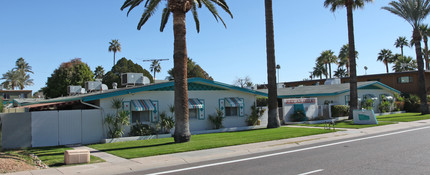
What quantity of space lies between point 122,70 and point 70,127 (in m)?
38.6

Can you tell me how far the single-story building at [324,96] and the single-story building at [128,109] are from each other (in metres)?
3.42

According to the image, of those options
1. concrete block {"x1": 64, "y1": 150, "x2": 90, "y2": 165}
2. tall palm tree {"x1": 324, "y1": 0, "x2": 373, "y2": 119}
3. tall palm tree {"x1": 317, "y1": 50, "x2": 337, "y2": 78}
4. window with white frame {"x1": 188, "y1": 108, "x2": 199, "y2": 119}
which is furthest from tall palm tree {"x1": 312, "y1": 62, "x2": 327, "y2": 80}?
concrete block {"x1": 64, "y1": 150, "x2": 90, "y2": 165}

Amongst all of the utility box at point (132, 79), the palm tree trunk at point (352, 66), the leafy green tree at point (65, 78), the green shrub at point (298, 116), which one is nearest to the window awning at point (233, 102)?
the green shrub at point (298, 116)

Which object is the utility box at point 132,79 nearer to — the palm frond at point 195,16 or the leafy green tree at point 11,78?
the palm frond at point 195,16

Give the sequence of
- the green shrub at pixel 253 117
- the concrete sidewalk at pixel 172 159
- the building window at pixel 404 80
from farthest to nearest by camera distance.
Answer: the building window at pixel 404 80
the green shrub at pixel 253 117
the concrete sidewalk at pixel 172 159

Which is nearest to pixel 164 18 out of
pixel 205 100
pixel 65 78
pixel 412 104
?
pixel 205 100

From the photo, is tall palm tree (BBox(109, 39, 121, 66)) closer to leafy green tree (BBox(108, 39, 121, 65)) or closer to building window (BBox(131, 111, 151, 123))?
leafy green tree (BBox(108, 39, 121, 65))

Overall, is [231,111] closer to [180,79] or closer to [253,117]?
[253,117]

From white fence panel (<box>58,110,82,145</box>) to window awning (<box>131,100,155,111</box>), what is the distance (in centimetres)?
293

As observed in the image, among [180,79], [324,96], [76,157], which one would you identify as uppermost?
[180,79]

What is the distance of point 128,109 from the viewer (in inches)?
758

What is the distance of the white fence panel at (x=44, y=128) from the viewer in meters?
16.7

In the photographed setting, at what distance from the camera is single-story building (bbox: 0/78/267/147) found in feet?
55.5

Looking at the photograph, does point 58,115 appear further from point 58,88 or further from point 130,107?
point 58,88
